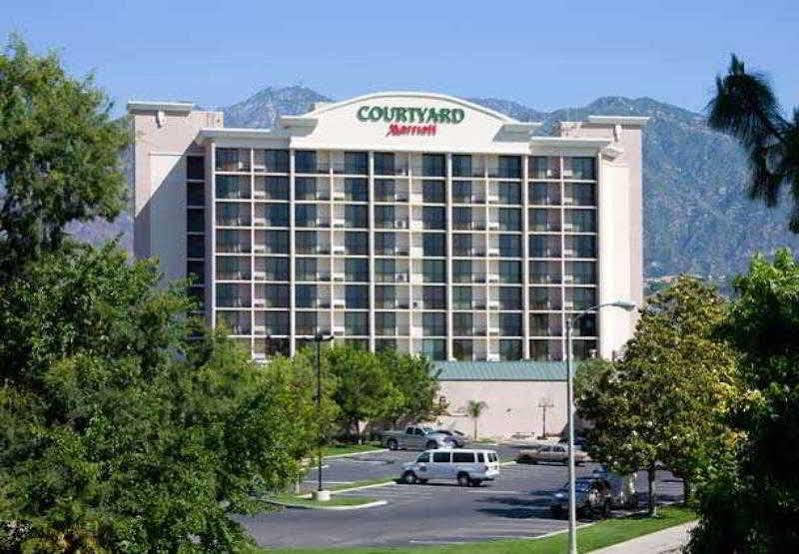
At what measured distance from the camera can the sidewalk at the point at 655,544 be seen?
45.4 m

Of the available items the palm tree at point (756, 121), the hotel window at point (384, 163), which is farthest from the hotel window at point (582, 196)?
the palm tree at point (756, 121)

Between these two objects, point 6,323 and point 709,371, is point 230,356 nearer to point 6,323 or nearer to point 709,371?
point 6,323

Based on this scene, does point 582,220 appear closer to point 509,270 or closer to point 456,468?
point 509,270

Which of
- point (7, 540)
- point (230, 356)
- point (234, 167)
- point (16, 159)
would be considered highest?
point (234, 167)

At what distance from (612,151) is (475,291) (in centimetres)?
2057

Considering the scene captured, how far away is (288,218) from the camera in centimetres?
13100

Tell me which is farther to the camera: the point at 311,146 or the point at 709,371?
the point at 311,146

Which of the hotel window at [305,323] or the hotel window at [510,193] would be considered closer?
the hotel window at [305,323]

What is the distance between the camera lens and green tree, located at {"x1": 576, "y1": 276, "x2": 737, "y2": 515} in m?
55.3

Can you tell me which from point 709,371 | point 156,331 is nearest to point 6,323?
point 156,331

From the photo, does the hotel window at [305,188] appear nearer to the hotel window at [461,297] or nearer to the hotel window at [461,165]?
the hotel window at [461,165]

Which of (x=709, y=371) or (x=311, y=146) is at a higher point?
(x=311, y=146)

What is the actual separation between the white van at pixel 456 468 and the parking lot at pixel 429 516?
59 centimetres

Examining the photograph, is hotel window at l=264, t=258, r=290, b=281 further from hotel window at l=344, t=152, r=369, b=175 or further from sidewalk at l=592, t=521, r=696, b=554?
sidewalk at l=592, t=521, r=696, b=554
